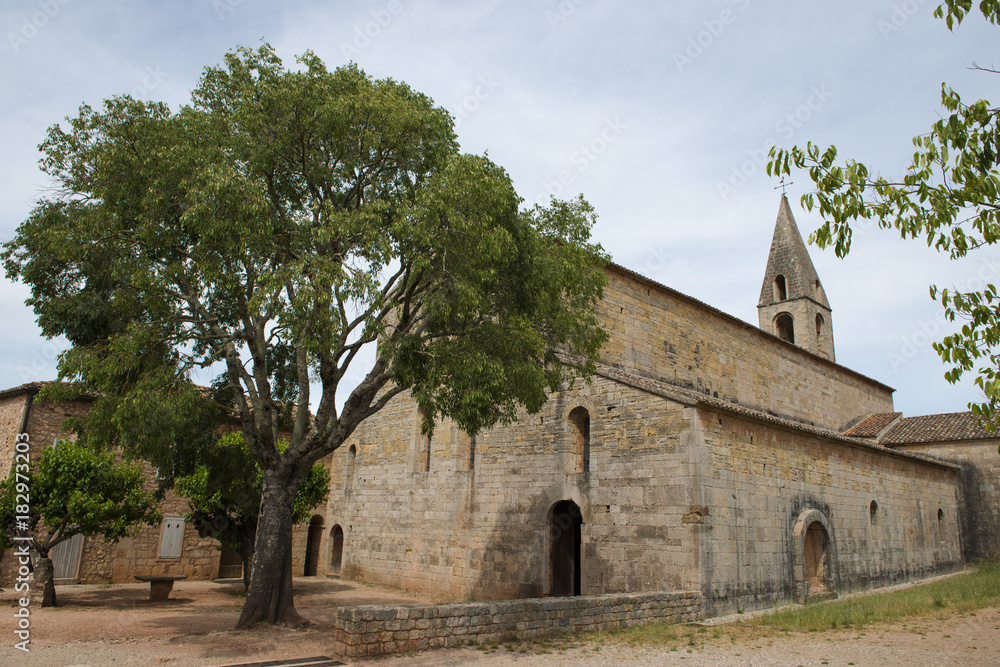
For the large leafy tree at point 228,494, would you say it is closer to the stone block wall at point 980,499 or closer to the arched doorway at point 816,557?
the arched doorway at point 816,557

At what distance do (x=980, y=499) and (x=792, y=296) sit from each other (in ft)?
39.0

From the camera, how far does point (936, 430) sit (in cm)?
2420

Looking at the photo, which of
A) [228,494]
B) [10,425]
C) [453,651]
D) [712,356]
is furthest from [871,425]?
[10,425]

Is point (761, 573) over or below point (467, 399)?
below

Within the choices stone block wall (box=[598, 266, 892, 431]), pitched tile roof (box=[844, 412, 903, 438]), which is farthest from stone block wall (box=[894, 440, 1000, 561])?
stone block wall (box=[598, 266, 892, 431])

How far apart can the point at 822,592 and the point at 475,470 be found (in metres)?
8.17

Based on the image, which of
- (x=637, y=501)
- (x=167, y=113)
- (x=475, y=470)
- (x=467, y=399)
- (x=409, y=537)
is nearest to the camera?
(x=467, y=399)

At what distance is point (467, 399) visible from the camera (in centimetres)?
918

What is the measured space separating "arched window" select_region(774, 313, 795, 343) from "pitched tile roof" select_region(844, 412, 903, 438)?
18.9 feet

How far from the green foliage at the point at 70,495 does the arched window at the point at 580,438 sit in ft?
30.7

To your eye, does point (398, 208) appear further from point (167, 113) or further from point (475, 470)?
point (475, 470)

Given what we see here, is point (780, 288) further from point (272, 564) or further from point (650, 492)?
point (272, 564)

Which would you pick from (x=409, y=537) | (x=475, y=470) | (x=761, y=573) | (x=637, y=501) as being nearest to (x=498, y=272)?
(x=637, y=501)

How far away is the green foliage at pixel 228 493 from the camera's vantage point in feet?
46.5
